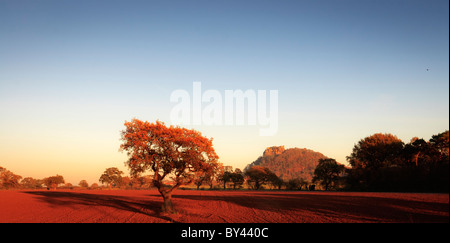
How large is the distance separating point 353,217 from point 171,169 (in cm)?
1747

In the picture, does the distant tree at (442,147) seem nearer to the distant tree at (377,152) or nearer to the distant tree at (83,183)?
the distant tree at (377,152)

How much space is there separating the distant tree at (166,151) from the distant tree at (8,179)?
354 feet

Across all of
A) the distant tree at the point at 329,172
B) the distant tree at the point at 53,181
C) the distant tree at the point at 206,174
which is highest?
the distant tree at the point at 206,174

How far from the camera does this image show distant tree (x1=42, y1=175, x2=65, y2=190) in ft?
368

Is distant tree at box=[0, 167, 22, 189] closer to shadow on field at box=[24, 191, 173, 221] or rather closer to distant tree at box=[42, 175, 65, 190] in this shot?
distant tree at box=[42, 175, 65, 190]

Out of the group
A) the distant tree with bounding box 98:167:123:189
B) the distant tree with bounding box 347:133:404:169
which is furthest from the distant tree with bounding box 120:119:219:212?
the distant tree with bounding box 98:167:123:189

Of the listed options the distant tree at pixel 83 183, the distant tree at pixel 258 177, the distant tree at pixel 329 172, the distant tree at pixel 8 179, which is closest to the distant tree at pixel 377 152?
the distant tree at pixel 329 172

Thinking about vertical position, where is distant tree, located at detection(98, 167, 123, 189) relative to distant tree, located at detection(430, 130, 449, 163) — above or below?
below

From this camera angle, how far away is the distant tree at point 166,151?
2342 centimetres

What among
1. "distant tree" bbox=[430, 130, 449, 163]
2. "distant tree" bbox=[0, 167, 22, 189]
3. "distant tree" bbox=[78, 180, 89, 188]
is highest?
"distant tree" bbox=[430, 130, 449, 163]

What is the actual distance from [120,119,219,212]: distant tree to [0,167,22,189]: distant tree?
107826mm

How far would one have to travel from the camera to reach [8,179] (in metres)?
96.4
